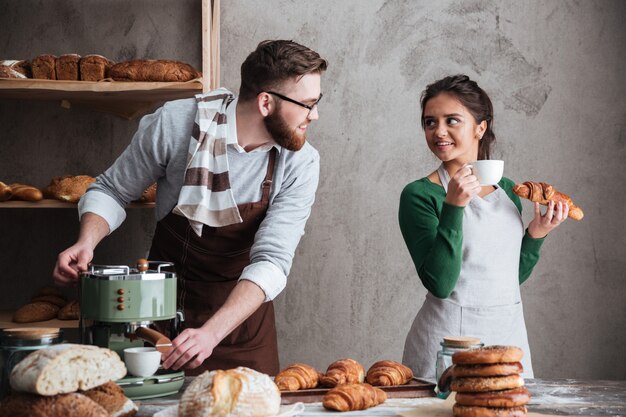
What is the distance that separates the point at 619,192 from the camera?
333cm

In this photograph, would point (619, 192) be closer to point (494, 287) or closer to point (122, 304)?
point (494, 287)

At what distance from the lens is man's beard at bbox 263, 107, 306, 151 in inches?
89.5

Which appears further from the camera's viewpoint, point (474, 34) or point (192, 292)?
point (474, 34)

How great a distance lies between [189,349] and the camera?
1.65m

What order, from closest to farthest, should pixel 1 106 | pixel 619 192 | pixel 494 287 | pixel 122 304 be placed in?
pixel 122 304, pixel 494 287, pixel 1 106, pixel 619 192

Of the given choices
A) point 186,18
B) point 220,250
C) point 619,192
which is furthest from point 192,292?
point 619,192

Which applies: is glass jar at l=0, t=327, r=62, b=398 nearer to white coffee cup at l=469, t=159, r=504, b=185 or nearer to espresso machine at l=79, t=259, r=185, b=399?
espresso machine at l=79, t=259, r=185, b=399

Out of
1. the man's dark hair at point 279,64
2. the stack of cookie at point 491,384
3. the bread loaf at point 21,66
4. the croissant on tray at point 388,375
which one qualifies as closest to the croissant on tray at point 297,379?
the croissant on tray at point 388,375

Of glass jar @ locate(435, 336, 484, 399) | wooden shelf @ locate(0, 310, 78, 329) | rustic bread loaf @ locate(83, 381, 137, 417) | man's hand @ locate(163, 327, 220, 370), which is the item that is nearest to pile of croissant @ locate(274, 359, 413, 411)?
glass jar @ locate(435, 336, 484, 399)

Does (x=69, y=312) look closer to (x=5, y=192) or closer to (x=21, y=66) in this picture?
(x=5, y=192)

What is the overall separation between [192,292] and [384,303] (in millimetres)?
1166

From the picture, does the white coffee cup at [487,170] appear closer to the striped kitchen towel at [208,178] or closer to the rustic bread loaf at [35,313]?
the striped kitchen towel at [208,178]

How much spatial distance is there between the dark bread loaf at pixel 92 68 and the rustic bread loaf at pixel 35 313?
92 cm

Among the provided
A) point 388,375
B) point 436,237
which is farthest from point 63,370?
point 436,237
